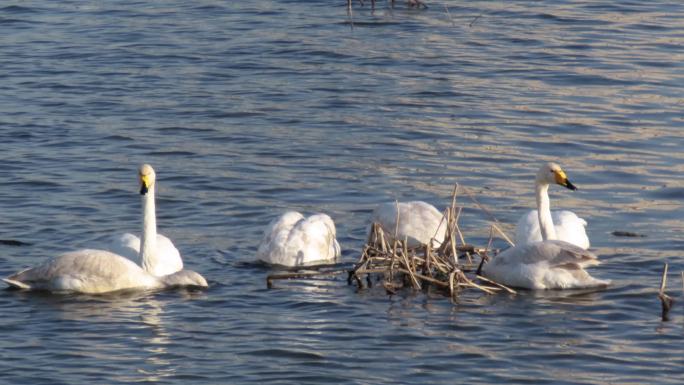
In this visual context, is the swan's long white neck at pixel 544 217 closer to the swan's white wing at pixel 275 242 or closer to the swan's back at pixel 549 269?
the swan's back at pixel 549 269

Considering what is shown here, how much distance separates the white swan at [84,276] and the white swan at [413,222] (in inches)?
74.8

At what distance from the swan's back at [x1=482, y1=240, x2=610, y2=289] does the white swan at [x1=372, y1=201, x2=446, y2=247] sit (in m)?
0.99

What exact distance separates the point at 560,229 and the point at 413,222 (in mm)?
1290

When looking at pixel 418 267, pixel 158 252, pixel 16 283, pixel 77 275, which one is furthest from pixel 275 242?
pixel 16 283

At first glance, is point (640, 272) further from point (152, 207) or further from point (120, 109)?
point (120, 109)

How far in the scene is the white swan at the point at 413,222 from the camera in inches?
499

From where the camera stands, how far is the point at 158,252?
39.8 ft

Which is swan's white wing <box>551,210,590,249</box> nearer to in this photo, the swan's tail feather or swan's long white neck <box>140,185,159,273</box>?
swan's long white neck <box>140,185,159,273</box>

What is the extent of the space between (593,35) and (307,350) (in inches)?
543

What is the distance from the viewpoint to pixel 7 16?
80.8 ft

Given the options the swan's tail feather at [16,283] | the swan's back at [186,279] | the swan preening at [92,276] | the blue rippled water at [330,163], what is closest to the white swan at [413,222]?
the blue rippled water at [330,163]

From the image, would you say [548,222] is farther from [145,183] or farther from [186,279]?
[145,183]

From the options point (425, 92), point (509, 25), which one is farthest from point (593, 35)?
point (425, 92)

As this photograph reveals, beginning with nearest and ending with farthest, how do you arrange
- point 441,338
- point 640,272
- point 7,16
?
point 441,338
point 640,272
point 7,16
